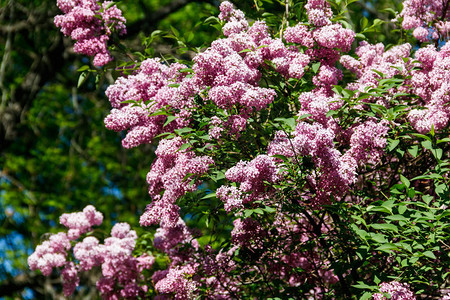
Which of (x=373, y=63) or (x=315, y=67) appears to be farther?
(x=373, y=63)

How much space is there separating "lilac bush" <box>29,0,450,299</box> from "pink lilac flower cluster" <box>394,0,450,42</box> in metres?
0.01

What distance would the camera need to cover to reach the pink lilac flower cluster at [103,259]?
4242 millimetres

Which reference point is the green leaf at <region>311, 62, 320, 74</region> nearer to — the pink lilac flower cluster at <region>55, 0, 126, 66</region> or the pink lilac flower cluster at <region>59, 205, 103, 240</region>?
→ the pink lilac flower cluster at <region>55, 0, 126, 66</region>

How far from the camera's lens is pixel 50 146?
1466cm

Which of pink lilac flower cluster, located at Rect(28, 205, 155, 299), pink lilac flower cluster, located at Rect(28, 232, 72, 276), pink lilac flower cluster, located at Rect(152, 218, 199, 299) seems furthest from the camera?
pink lilac flower cluster, located at Rect(28, 232, 72, 276)

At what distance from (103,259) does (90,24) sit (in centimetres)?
201

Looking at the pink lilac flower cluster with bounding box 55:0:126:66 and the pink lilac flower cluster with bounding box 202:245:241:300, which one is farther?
the pink lilac flower cluster with bounding box 55:0:126:66

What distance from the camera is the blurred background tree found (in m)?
11.9

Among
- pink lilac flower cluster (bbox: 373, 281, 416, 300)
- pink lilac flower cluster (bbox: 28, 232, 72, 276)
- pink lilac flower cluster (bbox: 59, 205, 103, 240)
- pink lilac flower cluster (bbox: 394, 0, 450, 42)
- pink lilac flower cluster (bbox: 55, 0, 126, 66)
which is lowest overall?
pink lilac flower cluster (bbox: 373, 281, 416, 300)

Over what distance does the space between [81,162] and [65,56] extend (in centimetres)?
349

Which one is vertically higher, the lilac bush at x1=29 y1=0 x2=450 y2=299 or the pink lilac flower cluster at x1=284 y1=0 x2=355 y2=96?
the pink lilac flower cluster at x1=284 y1=0 x2=355 y2=96

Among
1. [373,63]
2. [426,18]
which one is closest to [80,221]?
[373,63]

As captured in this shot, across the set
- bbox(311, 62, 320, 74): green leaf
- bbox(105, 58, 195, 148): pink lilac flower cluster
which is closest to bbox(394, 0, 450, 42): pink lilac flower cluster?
bbox(311, 62, 320, 74): green leaf

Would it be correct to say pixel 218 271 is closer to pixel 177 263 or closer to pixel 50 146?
pixel 177 263
